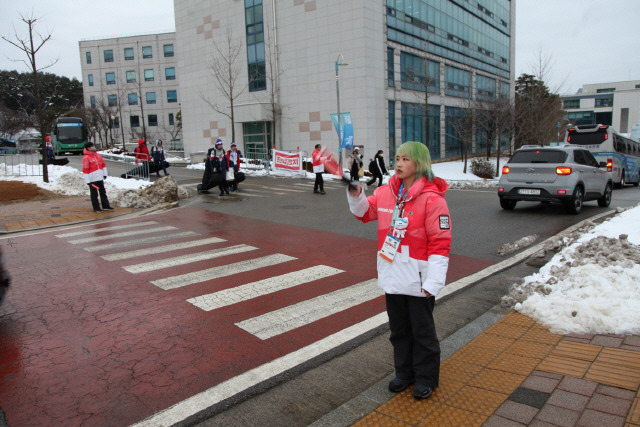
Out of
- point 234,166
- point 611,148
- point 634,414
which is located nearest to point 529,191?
point 634,414

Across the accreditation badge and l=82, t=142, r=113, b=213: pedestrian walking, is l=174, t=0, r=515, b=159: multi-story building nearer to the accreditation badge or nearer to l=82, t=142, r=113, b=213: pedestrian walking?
l=82, t=142, r=113, b=213: pedestrian walking

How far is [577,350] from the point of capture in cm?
403

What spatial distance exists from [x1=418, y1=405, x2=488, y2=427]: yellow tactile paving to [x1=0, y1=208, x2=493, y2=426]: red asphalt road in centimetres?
160

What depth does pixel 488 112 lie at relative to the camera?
31547 millimetres

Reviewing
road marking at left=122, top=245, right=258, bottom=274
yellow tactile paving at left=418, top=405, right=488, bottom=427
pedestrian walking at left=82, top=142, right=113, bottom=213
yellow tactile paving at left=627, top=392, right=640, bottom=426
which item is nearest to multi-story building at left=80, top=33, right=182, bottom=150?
pedestrian walking at left=82, top=142, right=113, bottom=213

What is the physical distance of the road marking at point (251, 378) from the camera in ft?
10.8

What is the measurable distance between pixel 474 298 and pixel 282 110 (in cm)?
3126

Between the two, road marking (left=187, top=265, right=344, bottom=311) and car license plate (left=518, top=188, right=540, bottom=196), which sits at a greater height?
car license plate (left=518, top=188, right=540, bottom=196)

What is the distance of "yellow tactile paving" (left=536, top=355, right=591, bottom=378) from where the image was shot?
365cm

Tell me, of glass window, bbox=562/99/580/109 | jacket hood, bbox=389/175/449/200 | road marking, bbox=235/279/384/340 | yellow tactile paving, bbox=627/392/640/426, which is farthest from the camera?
glass window, bbox=562/99/580/109

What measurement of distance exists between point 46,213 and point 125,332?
9946mm

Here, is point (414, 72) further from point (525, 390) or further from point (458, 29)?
point (525, 390)

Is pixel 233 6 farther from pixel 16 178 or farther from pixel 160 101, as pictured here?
pixel 160 101

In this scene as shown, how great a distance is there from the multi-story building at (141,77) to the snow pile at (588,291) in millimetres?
62361
